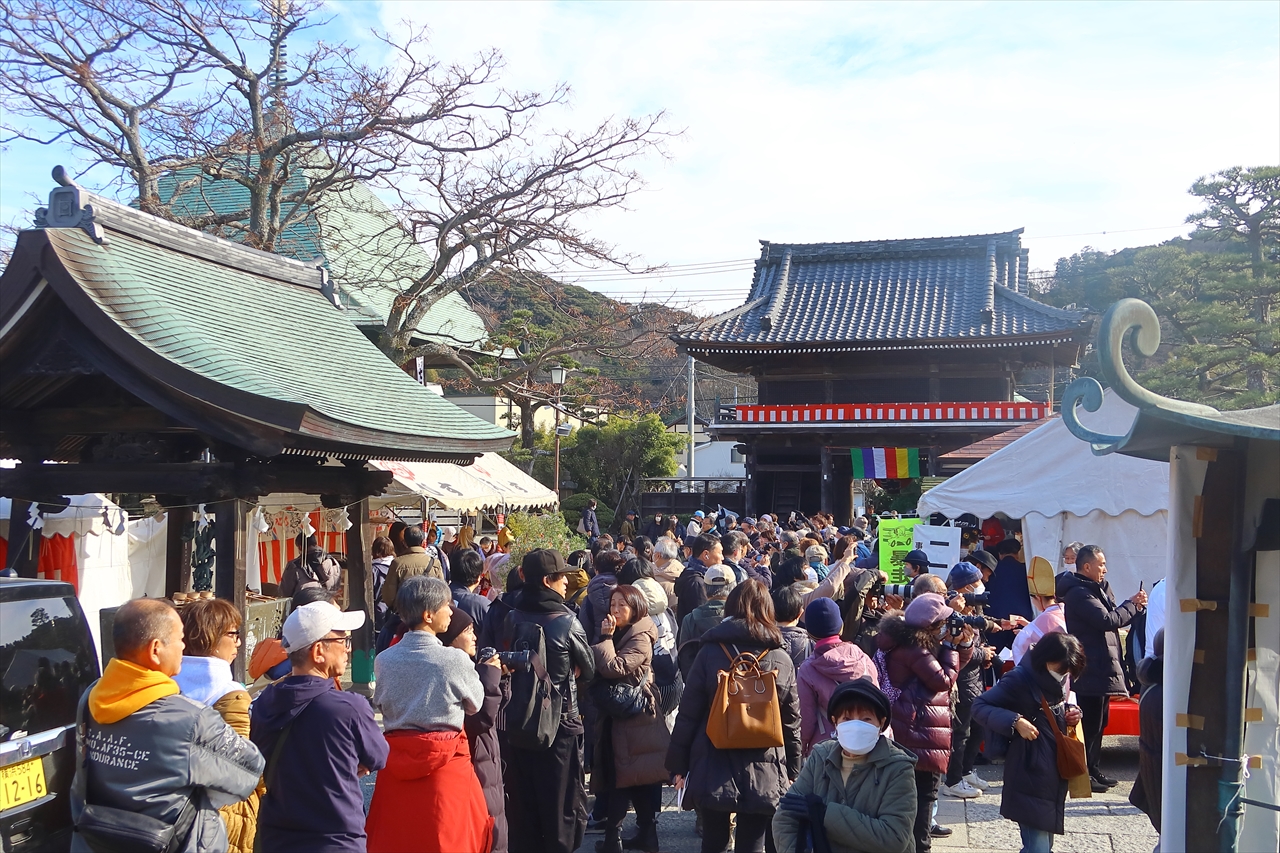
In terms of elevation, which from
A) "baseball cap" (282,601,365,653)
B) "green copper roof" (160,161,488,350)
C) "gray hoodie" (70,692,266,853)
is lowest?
"gray hoodie" (70,692,266,853)

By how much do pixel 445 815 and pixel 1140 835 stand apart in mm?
4341

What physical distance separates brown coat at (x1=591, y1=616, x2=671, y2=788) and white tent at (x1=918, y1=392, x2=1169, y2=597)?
6023 millimetres

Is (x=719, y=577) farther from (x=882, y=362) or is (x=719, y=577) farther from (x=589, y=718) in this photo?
(x=882, y=362)

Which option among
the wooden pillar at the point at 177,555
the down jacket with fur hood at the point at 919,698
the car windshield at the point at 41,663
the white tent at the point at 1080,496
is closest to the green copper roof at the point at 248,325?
the wooden pillar at the point at 177,555

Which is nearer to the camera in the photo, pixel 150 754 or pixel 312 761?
pixel 150 754

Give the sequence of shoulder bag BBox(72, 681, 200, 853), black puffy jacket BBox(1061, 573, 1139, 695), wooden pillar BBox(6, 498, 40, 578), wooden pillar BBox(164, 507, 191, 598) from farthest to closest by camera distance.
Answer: wooden pillar BBox(164, 507, 191, 598), wooden pillar BBox(6, 498, 40, 578), black puffy jacket BBox(1061, 573, 1139, 695), shoulder bag BBox(72, 681, 200, 853)

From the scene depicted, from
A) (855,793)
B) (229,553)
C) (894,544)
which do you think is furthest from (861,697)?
(894,544)

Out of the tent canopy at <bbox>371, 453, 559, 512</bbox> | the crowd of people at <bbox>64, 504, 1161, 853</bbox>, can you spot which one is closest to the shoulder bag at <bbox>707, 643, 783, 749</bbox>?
the crowd of people at <bbox>64, 504, 1161, 853</bbox>

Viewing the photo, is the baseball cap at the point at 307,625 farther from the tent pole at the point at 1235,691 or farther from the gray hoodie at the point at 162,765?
the tent pole at the point at 1235,691

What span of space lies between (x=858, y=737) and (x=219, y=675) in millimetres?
2473

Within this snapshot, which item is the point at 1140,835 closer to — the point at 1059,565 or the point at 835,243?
the point at 1059,565

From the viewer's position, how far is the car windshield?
3.63m

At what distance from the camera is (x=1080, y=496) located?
9789 millimetres

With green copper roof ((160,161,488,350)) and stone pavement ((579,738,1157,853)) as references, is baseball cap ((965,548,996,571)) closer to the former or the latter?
stone pavement ((579,738,1157,853))
